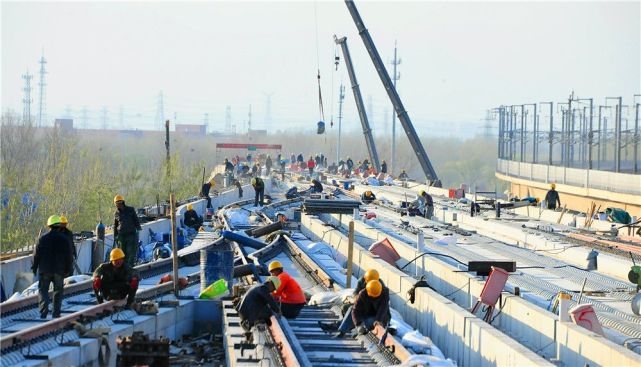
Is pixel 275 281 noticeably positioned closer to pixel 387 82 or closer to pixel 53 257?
pixel 53 257

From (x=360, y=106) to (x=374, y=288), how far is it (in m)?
73.9

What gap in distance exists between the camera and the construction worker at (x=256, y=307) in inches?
680

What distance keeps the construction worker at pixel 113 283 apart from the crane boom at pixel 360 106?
232 ft

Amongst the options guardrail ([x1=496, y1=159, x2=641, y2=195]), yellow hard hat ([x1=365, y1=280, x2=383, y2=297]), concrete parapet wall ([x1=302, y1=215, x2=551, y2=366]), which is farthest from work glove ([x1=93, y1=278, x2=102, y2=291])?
guardrail ([x1=496, y1=159, x2=641, y2=195])

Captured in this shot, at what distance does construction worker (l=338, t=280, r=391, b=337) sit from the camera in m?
17.5

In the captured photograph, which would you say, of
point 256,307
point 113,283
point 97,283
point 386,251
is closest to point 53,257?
point 97,283

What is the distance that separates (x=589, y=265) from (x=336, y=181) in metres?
39.7

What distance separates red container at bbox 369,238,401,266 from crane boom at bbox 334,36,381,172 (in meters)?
58.6

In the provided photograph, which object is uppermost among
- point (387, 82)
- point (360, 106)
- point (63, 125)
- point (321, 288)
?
point (387, 82)

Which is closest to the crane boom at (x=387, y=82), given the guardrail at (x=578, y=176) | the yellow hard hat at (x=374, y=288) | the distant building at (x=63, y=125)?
the guardrail at (x=578, y=176)

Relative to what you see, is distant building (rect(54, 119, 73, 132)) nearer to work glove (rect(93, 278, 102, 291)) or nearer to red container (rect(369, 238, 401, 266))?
red container (rect(369, 238, 401, 266))

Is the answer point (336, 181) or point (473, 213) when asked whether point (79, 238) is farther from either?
point (336, 181)

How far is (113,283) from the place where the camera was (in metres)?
18.7

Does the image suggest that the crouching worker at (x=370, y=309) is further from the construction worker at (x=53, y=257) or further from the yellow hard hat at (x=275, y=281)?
the construction worker at (x=53, y=257)
